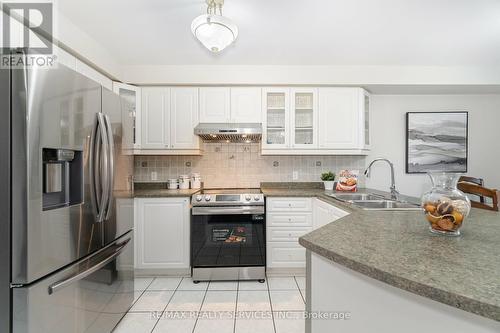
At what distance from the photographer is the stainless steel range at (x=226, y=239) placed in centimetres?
239

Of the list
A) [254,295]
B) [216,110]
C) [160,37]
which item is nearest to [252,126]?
[216,110]

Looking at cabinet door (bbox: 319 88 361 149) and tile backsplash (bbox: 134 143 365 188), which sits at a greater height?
cabinet door (bbox: 319 88 361 149)

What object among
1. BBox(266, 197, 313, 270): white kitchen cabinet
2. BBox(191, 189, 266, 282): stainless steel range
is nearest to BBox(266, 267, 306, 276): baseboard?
BBox(266, 197, 313, 270): white kitchen cabinet

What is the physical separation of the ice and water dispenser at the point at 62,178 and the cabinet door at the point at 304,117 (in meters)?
2.14

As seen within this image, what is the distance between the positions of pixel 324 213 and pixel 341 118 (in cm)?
121

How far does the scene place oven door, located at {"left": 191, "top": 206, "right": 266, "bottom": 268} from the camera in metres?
2.39

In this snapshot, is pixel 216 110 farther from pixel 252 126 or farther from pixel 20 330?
pixel 20 330

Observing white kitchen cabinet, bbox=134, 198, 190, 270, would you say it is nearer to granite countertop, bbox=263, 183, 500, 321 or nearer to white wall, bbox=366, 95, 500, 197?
granite countertop, bbox=263, 183, 500, 321

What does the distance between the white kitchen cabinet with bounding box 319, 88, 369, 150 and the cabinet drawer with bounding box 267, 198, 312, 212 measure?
742 mm

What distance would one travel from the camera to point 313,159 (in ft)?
10.2

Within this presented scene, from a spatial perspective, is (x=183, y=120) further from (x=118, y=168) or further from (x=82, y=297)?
(x=82, y=297)

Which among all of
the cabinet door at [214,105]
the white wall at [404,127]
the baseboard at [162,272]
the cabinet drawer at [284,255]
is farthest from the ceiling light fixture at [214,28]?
the white wall at [404,127]

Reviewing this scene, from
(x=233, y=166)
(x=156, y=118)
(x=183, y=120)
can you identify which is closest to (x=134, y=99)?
(x=156, y=118)
